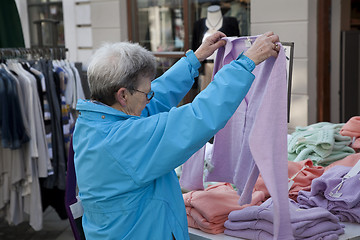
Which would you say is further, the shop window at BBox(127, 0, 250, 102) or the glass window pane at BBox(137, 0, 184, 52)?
the glass window pane at BBox(137, 0, 184, 52)

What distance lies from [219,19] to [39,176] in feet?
8.43

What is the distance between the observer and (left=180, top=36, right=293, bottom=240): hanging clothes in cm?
187

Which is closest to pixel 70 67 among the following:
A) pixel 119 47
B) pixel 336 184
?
pixel 119 47

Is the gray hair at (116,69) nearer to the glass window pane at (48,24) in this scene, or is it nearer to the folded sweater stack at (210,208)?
the folded sweater stack at (210,208)

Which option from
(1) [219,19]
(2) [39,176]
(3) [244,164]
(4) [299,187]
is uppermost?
(1) [219,19]

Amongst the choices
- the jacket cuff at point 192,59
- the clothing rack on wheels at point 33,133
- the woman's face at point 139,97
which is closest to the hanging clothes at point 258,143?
the jacket cuff at point 192,59

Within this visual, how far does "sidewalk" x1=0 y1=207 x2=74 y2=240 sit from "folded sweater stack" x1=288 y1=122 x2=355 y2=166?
2.53m

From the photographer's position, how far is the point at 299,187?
7.76 ft

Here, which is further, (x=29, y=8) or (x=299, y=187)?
(x=29, y=8)

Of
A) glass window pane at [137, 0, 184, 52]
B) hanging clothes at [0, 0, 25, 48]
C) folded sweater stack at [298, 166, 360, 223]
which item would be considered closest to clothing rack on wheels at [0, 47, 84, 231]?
hanging clothes at [0, 0, 25, 48]

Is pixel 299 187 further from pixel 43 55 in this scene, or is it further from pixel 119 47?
pixel 43 55

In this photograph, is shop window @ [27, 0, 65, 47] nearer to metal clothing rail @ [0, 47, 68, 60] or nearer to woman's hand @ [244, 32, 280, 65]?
metal clothing rail @ [0, 47, 68, 60]

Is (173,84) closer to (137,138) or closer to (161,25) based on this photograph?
(137,138)

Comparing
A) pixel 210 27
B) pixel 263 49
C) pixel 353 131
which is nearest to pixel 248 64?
pixel 263 49
